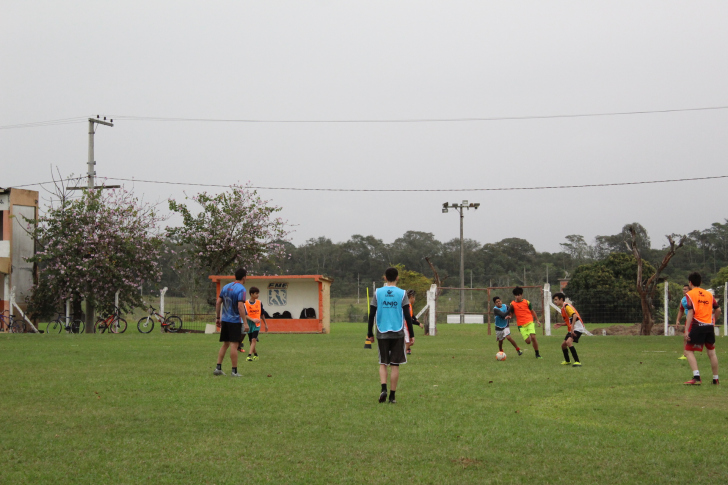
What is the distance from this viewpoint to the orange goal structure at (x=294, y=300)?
32.7m

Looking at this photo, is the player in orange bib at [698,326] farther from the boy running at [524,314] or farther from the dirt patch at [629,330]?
the dirt patch at [629,330]

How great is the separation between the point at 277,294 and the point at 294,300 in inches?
34.6

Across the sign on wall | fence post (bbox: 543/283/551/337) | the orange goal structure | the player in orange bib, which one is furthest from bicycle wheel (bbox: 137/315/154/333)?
the player in orange bib

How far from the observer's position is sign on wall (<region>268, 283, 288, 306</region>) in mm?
33406

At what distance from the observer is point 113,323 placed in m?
31.1

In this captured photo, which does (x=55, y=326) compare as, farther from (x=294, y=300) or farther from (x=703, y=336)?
(x=703, y=336)

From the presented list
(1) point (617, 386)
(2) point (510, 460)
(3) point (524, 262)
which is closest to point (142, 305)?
(1) point (617, 386)

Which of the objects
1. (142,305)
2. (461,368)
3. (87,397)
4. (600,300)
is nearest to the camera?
(87,397)

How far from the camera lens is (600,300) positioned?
39625mm

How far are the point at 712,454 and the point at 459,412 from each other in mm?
2777

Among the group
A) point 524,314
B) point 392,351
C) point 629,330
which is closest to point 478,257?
point 629,330

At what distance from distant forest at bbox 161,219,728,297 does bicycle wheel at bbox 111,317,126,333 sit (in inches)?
1572

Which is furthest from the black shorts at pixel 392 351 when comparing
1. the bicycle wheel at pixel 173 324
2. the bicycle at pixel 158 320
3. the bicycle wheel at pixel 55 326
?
the bicycle wheel at pixel 55 326

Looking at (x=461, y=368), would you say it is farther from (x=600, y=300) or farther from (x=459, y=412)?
(x=600, y=300)
